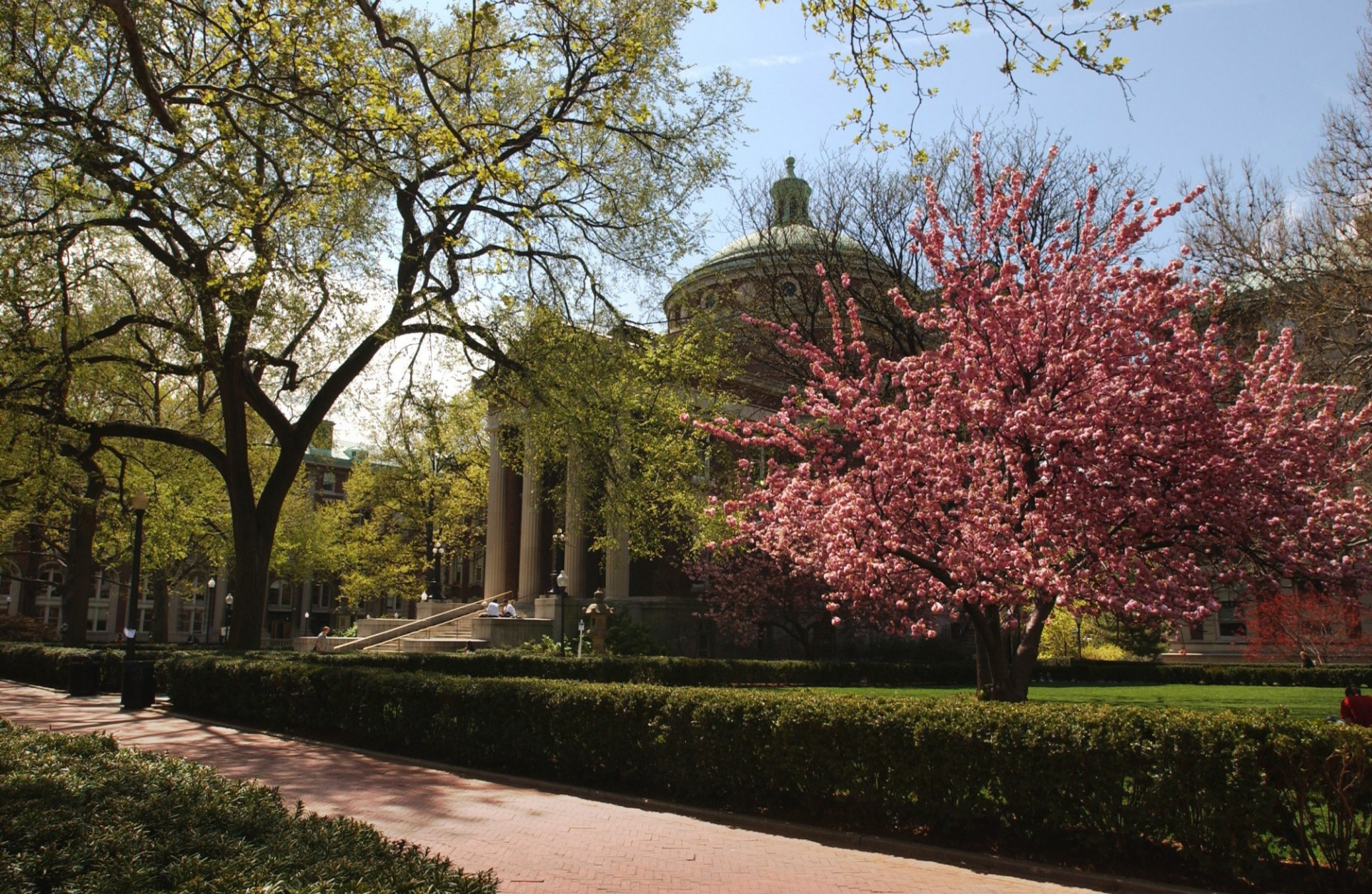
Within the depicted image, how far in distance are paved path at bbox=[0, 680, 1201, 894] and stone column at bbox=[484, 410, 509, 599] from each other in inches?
1201

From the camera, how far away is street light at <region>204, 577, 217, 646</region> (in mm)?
46963

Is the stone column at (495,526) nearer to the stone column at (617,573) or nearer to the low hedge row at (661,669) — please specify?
the stone column at (617,573)

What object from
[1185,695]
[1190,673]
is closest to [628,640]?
[1185,695]

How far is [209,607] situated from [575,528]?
46723 millimetres

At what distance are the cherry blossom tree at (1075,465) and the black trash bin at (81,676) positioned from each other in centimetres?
1515

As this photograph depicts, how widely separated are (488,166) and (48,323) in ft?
45.8

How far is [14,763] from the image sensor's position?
6055 millimetres

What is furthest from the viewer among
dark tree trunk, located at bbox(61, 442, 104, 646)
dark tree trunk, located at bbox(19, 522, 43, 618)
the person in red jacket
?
dark tree trunk, located at bbox(19, 522, 43, 618)

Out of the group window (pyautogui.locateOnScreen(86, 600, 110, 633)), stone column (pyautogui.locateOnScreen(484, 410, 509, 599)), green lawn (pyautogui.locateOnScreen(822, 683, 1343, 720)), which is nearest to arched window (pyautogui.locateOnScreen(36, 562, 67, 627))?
window (pyautogui.locateOnScreen(86, 600, 110, 633))

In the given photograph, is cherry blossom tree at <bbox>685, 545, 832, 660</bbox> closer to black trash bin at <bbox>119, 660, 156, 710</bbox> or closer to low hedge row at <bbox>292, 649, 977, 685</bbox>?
low hedge row at <bbox>292, 649, 977, 685</bbox>

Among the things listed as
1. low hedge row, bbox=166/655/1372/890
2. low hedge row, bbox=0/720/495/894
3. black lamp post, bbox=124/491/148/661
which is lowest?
low hedge row, bbox=166/655/1372/890

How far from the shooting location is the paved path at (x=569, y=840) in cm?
692

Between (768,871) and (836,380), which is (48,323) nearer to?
(836,380)

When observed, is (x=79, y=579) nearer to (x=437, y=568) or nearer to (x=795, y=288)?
(x=795, y=288)
